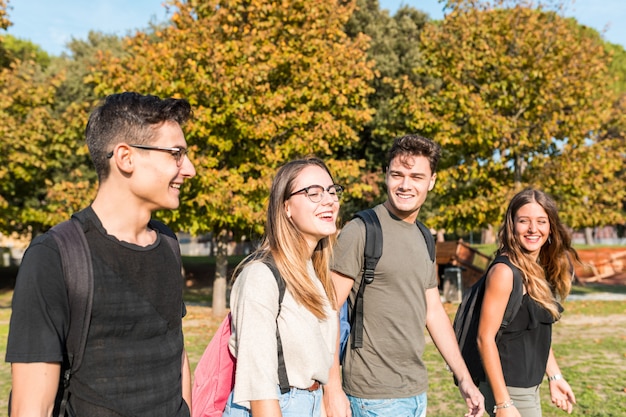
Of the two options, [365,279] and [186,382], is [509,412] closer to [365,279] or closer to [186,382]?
[365,279]

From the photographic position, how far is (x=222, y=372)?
2549 millimetres

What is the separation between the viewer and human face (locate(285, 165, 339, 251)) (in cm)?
273

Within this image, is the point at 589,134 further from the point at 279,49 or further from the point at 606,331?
the point at 279,49

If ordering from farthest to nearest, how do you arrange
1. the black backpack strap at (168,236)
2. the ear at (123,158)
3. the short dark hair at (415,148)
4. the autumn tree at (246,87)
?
1. the autumn tree at (246,87)
2. the short dark hair at (415,148)
3. the black backpack strap at (168,236)
4. the ear at (123,158)

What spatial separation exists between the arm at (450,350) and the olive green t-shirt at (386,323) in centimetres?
21

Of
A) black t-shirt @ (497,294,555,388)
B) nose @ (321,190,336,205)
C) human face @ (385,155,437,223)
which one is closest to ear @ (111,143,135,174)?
nose @ (321,190,336,205)

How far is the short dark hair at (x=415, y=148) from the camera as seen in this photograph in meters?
3.68

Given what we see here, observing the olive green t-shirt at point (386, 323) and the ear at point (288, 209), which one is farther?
the olive green t-shirt at point (386, 323)

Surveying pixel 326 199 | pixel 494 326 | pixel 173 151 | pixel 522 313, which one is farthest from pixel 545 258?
pixel 173 151

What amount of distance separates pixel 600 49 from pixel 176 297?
18.6m

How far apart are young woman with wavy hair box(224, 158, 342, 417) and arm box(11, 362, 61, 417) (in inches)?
29.0

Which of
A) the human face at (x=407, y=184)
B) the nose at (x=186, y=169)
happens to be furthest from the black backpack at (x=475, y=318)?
the nose at (x=186, y=169)

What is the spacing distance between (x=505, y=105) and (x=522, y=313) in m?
14.9

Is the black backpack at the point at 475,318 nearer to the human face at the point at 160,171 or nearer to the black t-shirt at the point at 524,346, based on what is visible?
the black t-shirt at the point at 524,346
